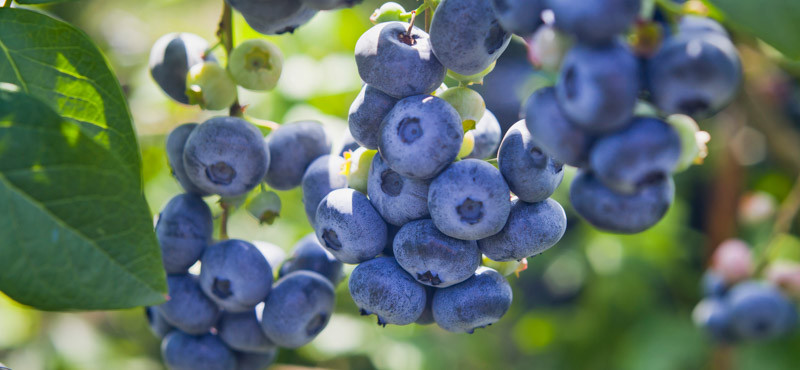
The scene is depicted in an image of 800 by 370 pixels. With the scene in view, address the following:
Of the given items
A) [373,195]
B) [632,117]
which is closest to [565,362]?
[373,195]

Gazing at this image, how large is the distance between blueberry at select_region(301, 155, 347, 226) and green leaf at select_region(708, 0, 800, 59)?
1.57 ft

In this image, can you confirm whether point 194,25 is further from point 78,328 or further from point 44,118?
point 44,118

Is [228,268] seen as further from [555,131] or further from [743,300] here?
[743,300]

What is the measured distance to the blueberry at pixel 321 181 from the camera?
0.87 meters

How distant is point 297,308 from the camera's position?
90 centimetres

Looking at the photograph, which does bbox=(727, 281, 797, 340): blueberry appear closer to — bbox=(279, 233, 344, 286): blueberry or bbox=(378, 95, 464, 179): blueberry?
bbox=(279, 233, 344, 286): blueberry

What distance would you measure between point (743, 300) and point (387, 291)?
157 centimetres

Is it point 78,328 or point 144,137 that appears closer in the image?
point 144,137

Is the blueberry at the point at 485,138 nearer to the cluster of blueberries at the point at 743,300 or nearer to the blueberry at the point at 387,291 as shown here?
the blueberry at the point at 387,291

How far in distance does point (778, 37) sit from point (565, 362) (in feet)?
5.67

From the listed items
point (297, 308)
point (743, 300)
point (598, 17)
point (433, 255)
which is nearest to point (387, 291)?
point (433, 255)

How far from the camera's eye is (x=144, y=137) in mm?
1713

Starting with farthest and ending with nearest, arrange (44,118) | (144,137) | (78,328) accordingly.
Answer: (78,328) < (144,137) < (44,118)

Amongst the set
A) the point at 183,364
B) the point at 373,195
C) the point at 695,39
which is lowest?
the point at 183,364
